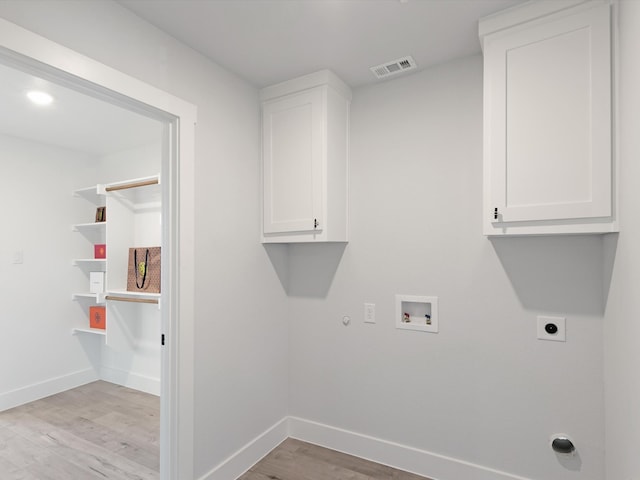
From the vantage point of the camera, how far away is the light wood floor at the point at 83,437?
234 cm

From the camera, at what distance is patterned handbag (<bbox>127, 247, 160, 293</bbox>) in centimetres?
337

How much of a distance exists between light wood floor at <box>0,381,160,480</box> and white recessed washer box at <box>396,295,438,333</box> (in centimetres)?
180

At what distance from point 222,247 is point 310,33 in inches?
48.5

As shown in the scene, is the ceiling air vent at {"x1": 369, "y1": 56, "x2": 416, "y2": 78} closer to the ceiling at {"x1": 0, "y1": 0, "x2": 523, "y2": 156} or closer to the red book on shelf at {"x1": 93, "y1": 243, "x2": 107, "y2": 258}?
the ceiling at {"x1": 0, "y1": 0, "x2": 523, "y2": 156}

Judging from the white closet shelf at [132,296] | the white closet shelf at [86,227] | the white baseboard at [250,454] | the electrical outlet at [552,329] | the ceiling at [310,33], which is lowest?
the white baseboard at [250,454]

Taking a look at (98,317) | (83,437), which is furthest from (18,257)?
(83,437)

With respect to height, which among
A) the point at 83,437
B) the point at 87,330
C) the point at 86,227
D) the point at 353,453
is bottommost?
the point at 83,437

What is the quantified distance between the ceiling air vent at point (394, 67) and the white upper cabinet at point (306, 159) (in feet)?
0.81

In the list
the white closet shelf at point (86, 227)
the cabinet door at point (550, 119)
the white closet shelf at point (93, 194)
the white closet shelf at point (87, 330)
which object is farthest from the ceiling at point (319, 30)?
the white closet shelf at point (87, 330)

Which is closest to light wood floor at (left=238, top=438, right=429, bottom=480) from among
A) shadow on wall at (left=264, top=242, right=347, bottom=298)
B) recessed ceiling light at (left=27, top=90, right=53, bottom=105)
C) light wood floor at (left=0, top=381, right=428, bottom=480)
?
light wood floor at (left=0, top=381, right=428, bottom=480)

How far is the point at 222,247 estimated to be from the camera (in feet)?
7.02

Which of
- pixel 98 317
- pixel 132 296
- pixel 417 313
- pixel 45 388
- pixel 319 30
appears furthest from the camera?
pixel 98 317

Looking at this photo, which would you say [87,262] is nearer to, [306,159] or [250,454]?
[250,454]

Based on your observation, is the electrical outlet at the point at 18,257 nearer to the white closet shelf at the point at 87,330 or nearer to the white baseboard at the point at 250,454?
the white closet shelf at the point at 87,330
